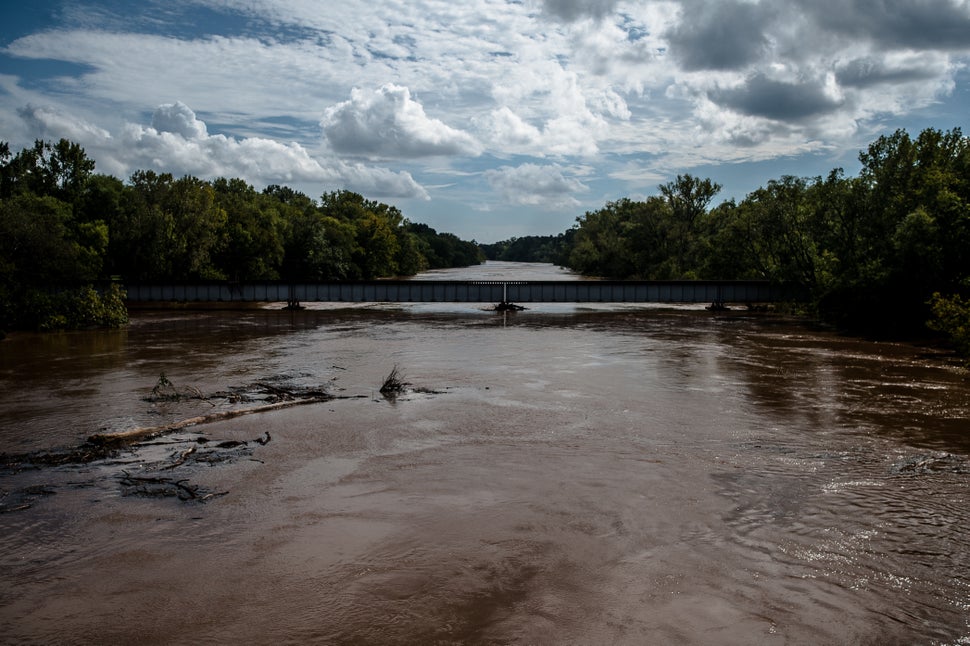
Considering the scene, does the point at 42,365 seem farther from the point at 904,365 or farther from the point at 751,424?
the point at 904,365

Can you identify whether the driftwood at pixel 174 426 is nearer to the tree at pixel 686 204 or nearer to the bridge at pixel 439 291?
the bridge at pixel 439 291

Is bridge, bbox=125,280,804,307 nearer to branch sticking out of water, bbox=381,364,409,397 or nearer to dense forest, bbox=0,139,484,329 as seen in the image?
dense forest, bbox=0,139,484,329

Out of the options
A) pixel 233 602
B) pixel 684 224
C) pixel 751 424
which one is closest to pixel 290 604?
pixel 233 602

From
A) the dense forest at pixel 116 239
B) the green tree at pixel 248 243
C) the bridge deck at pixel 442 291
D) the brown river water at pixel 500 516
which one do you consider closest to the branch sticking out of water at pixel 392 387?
the brown river water at pixel 500 516

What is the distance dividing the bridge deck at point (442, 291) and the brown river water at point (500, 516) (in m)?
49.9

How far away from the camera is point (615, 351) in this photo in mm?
40844

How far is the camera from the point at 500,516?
13117 millimetres

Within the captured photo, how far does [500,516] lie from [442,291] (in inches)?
2713

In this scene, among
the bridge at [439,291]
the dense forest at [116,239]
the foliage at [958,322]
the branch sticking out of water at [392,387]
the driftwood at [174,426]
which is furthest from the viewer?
the bridge at [439,291]

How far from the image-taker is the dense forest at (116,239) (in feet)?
164

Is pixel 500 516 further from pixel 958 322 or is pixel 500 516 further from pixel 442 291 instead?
pixel 442 291

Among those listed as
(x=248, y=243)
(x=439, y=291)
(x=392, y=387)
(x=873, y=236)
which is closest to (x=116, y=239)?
(x=248, y=243)

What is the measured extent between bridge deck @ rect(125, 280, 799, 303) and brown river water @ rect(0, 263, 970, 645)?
164 ft

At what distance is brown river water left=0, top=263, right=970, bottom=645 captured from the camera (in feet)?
30.7
